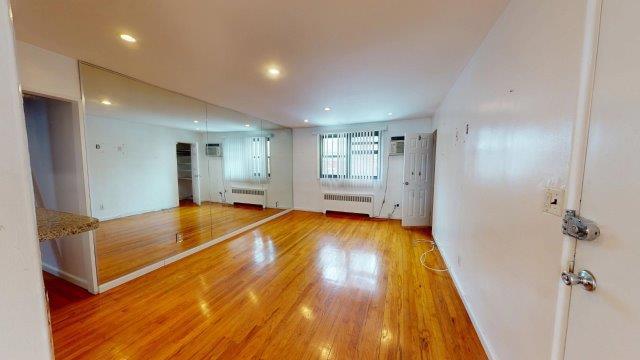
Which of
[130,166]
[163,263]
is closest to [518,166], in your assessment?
[163,263]

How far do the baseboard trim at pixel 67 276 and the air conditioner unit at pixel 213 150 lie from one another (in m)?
2.36

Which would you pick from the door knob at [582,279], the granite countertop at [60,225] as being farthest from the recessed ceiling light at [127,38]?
the door knob at [582,279]

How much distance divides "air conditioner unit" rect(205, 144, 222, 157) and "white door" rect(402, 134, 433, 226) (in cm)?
364

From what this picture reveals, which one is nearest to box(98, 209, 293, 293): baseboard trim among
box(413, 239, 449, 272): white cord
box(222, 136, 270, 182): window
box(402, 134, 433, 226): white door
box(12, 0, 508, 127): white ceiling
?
box(222, 136, 270, 182): window

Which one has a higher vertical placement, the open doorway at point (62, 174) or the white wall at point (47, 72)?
the white wall at point (47, 72)

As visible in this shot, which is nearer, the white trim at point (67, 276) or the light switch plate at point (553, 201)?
the light switch plate at point (553, 201)

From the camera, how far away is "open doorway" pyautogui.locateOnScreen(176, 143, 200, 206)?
427 centimetres

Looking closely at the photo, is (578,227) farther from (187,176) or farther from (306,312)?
(187,176)

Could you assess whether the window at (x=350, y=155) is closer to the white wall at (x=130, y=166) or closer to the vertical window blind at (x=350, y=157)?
the vertical window blind at (x=350, y=157)

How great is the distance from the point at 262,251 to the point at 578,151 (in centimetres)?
337

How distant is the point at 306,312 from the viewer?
203 centimetres

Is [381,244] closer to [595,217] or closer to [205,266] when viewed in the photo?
[205,266]

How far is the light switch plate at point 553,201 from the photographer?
96cm

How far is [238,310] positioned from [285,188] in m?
4.12
